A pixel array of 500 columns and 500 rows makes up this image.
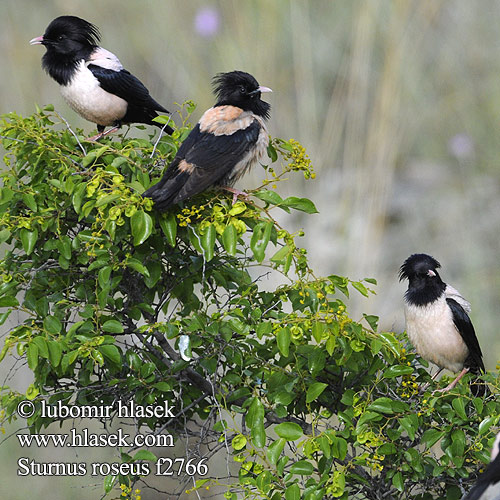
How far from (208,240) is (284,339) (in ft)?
0.95

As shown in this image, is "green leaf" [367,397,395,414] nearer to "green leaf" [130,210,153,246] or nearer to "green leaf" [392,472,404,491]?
"green leaf" [392,472,404,491]

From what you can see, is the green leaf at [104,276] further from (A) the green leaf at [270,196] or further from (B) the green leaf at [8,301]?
(A) the green leaf at [270,196]

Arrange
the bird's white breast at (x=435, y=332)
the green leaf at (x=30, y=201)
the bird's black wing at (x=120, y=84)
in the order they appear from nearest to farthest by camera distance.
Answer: the green leaf at (x=30, y=201) < the bird's white breast at (x=435, y=332) < the bird's black wing at (x=120, y=84)

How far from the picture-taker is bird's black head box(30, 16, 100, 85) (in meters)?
2.63

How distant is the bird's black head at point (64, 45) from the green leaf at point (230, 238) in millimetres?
1003

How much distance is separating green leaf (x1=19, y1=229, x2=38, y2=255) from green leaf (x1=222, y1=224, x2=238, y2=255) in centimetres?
47

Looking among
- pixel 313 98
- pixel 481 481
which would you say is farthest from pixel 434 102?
pixel 481 481

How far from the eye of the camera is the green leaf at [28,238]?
200 cm

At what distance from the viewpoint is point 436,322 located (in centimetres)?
248

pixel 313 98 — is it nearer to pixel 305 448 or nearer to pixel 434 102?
pixel 434 102

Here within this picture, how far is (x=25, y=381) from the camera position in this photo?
13.3 feet

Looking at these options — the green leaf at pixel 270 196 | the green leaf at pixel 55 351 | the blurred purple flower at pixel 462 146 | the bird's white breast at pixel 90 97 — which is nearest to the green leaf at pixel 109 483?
the green leaf at pixel 55 351

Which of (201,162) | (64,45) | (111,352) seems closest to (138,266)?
(111,352)

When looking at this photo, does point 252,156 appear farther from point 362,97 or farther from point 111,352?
Result: point 362,97
